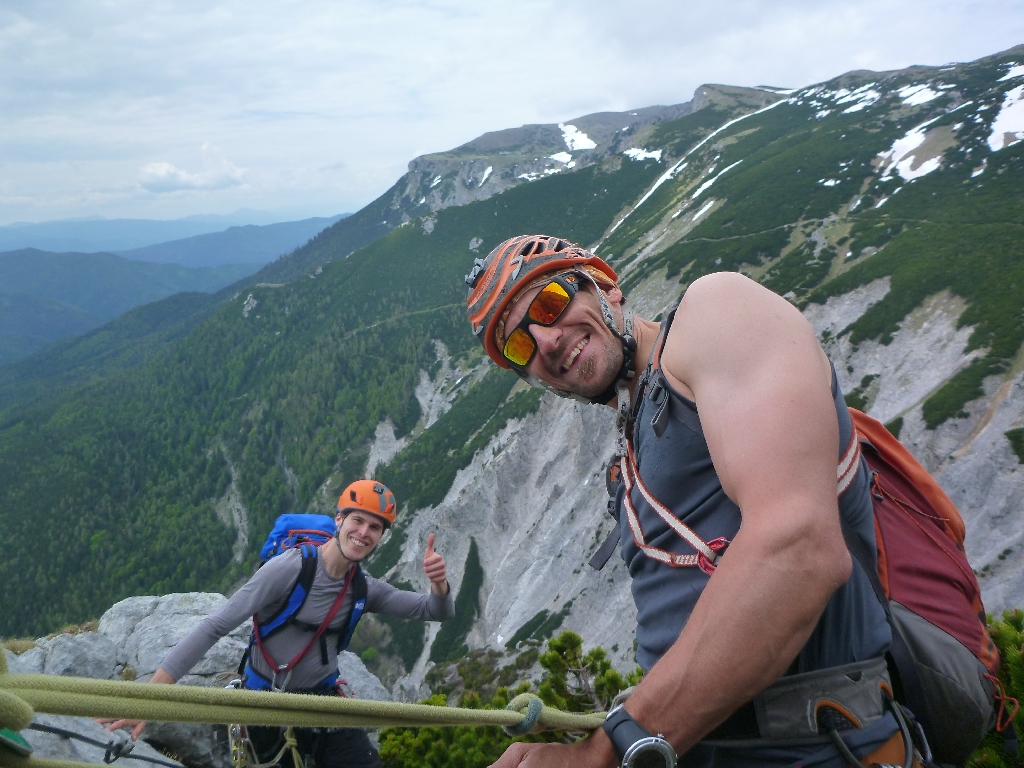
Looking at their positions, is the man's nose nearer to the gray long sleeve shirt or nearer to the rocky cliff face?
the gray long sleeve shirt

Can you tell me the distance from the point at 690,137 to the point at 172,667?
656ft

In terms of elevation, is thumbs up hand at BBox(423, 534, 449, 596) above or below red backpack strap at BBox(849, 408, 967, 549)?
below

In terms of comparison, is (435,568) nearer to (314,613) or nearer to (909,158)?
(314,613)

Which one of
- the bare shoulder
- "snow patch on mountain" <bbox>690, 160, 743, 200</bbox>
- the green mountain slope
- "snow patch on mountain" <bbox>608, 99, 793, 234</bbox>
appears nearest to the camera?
the bare shoulder

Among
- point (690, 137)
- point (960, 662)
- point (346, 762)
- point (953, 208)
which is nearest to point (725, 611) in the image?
point (960, 662)

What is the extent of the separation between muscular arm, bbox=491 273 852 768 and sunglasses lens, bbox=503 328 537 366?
59.1 inches

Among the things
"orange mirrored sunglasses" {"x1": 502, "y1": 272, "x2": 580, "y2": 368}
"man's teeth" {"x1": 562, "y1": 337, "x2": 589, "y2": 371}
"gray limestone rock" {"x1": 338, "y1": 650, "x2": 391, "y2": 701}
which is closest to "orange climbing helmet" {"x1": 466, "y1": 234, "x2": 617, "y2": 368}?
"orange mirrored sunglasses" {"x1": 502, "y1": 272, "x2": 580, "y2": 368}

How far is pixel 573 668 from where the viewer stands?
7.18 meters

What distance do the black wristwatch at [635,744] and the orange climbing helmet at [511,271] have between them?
7.54 feet

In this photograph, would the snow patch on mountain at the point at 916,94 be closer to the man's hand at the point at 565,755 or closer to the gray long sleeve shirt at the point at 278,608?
the gray long sleeve shirt at the point at 278,608

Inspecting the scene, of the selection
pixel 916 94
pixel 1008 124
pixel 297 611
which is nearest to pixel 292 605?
pixel 297 611

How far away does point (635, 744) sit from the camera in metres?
2.19

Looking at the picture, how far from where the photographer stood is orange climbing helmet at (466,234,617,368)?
378 cm

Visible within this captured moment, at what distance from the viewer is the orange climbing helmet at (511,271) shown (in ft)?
12.4
